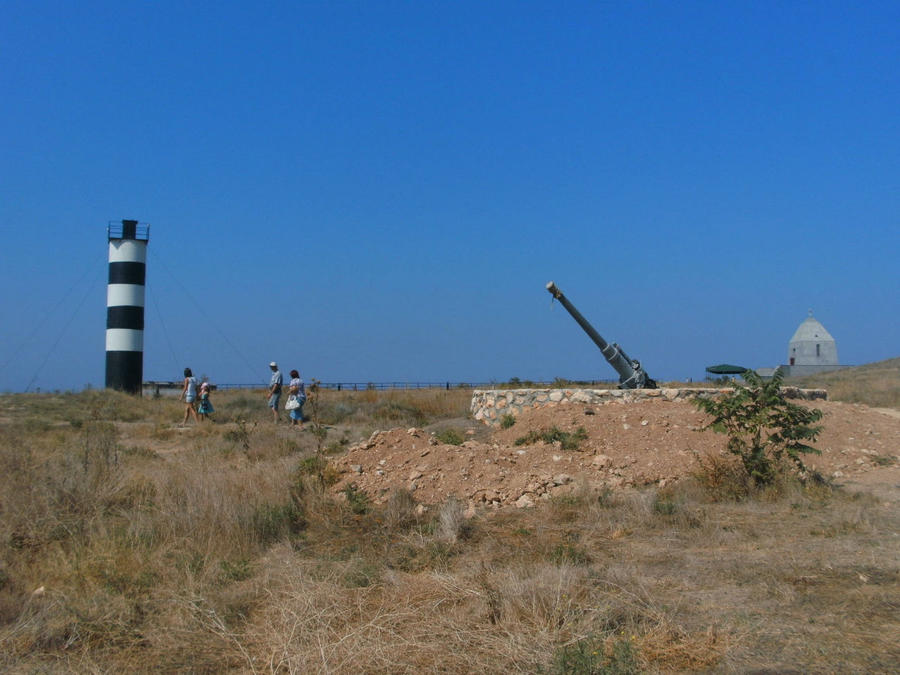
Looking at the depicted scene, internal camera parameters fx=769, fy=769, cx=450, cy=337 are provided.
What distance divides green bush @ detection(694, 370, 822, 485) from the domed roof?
169 feet

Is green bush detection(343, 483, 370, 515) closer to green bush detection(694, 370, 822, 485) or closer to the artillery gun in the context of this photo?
green bush detection(694, 370, 822, 485)

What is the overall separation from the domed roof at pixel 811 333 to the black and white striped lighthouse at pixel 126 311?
46.1m

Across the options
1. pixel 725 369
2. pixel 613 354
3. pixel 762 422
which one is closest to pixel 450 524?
pixel 762 422

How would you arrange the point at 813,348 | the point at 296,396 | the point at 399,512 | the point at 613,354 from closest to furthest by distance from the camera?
the point at 399,512, the point at 613,354, the point at 296,396, the point at 813,348

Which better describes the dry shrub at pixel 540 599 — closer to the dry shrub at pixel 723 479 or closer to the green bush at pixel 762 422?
the dry shrub at pixel 723 479

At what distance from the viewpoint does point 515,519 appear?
8.45m

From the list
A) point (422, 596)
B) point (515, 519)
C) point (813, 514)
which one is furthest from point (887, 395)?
point (422, 596)

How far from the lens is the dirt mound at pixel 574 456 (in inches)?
383

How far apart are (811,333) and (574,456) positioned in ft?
171

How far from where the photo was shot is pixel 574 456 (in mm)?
10984

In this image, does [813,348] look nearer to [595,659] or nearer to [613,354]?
[613,354]

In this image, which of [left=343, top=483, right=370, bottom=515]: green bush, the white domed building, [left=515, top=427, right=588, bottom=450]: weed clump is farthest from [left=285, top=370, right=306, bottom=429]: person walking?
the white domed building

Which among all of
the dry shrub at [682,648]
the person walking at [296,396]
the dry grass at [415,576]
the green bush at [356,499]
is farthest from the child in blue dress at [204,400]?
the dry shrub at [682,648]

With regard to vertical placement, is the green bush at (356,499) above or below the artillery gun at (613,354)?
below
